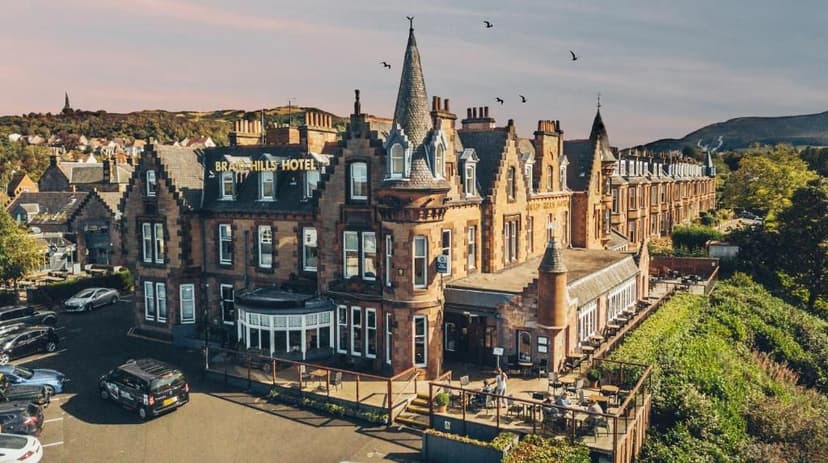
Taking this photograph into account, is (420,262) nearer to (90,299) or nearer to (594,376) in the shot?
(594,376)

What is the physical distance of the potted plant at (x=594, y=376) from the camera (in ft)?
77.5

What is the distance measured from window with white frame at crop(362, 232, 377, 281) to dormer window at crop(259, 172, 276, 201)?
23.0 ft

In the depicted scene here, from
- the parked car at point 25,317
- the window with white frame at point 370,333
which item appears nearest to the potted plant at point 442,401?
the window with white frame at point 370,333

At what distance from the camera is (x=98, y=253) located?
6066 cm

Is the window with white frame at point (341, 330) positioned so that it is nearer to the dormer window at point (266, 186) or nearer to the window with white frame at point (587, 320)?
the dormer window at point (266, 186)

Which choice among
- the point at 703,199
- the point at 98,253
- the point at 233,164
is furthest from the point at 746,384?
the point at 703,199

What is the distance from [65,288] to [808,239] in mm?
54849

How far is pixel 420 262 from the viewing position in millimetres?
26156

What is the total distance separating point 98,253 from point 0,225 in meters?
17.1

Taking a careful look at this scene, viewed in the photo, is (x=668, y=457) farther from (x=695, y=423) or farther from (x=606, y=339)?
(x=606, y=339)

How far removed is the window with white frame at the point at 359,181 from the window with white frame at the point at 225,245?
29.8 feet

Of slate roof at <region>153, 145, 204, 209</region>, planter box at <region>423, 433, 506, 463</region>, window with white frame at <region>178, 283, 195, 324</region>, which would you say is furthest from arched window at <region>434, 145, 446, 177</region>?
window with white frame at <region>178, 283, 195, 324</region>

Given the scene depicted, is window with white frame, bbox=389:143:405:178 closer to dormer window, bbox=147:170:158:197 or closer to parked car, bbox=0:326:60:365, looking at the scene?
dormer window, bbox=147:170:158:197

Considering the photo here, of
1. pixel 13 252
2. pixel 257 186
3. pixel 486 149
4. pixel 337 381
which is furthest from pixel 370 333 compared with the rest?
pixel 13 252
